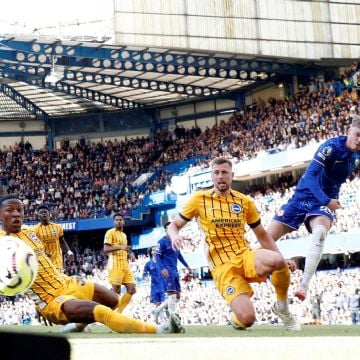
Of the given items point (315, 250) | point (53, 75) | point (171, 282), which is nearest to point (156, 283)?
point (171, 282)

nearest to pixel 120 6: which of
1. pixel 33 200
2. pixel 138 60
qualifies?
pixel 138 60

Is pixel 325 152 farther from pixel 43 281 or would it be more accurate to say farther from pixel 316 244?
pixel 43 281

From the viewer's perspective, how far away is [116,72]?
4594 cm

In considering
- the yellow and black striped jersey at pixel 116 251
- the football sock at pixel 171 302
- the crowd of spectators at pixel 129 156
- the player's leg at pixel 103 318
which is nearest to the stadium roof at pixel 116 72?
the crowd of spectators at pixel 129 156

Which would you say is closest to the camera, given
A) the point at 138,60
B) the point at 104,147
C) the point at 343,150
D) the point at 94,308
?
the point at 94,308

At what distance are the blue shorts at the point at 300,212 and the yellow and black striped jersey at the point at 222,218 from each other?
1.49 meters

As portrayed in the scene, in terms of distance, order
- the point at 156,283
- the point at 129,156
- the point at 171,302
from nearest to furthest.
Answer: the point at 171,302 < the point at 156,283 < the point at 129,156

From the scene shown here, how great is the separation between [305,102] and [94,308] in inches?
1393

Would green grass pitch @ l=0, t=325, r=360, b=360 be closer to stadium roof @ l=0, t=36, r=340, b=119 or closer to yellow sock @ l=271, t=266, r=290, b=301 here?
yellow sock @ l=271, t=266, r=290, b=301

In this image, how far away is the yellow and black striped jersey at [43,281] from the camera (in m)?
9.17

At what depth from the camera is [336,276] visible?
26781 millimetres

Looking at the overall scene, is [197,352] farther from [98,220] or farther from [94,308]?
[98,220]

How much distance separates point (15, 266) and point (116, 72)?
39.0 m

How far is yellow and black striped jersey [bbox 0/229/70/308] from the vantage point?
361 inches
